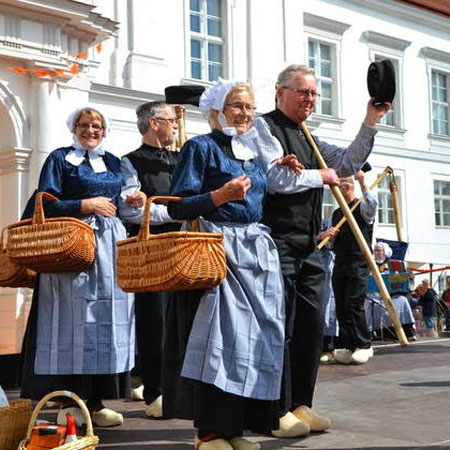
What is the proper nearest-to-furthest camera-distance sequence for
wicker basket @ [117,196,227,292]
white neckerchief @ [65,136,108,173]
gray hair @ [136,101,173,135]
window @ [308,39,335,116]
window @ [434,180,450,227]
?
wicker basket @ [117,196,227,292] → white neckerchief @ [65,136,108,173] → gray hair @ [136,101,173,135] → window @ [308,39,335,116] → window @ [434,180,450,227]

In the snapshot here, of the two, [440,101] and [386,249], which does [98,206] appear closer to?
[386,249]

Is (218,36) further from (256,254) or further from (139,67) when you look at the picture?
(256,254)

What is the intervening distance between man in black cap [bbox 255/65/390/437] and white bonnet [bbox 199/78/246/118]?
0.30 metres

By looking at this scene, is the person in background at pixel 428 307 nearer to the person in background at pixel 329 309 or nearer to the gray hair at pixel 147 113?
the person in background at pixel 329 309

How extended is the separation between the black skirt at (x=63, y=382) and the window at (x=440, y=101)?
20.4 meters

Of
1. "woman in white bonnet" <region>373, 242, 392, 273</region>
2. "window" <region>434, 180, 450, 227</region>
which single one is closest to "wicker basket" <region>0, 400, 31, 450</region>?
"woman in white bonnet" <region>373, 242, 392, 273</region>

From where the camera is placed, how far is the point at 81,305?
4398 mm

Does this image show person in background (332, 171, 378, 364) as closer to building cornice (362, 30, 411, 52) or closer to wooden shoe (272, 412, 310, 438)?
wooden shoe (272, 412, 310, 438)

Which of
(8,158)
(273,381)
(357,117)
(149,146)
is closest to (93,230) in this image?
(149,146)

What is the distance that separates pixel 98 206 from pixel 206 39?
45.6 ft

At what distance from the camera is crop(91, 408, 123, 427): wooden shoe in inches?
173

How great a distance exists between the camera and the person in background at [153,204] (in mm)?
4785

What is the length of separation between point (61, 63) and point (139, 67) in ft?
12.3

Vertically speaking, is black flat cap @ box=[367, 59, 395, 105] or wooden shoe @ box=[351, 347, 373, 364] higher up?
black flat cap @ box=[367, 59, 395, 105]
